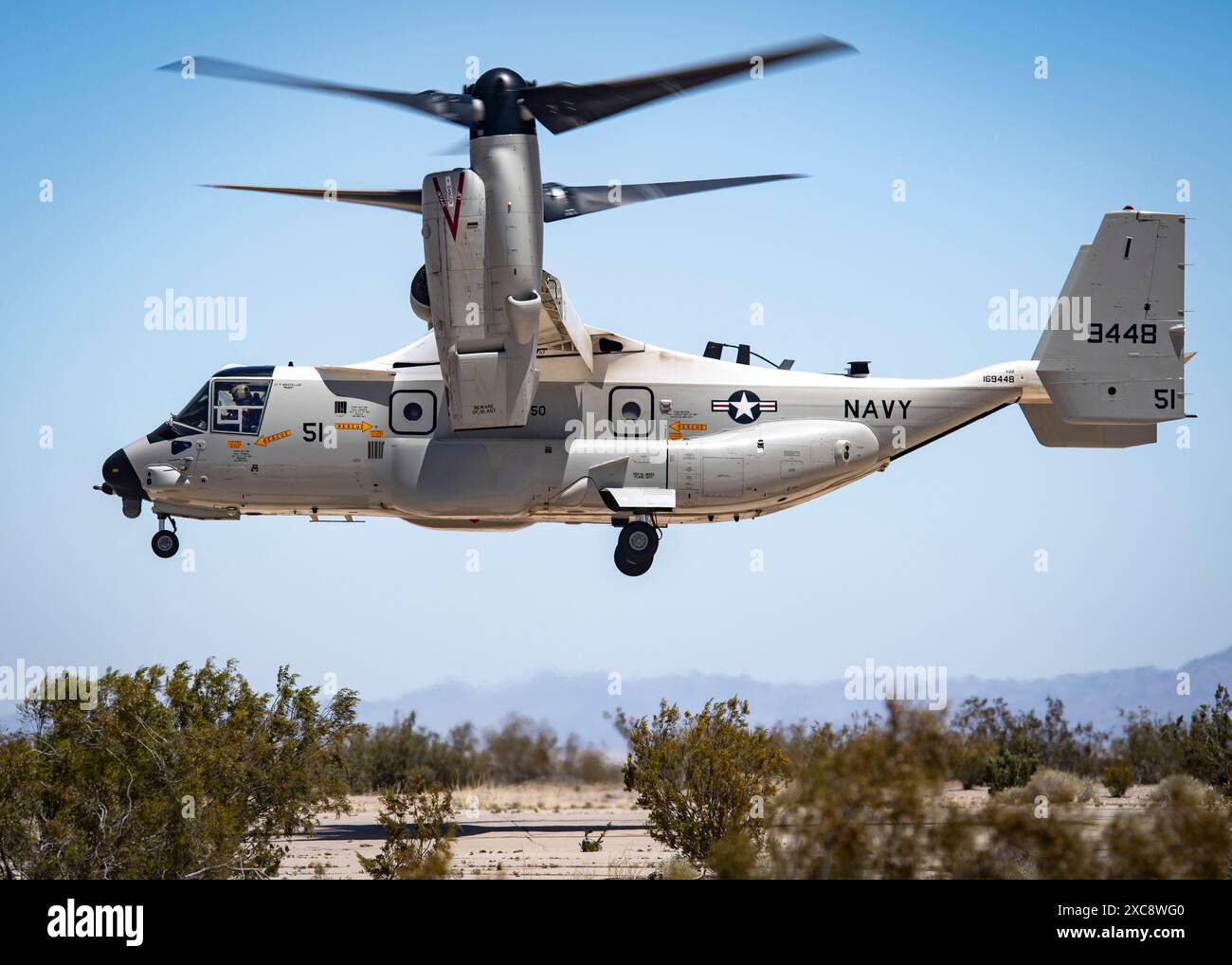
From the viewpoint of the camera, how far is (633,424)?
Answer: 2241 centimetres

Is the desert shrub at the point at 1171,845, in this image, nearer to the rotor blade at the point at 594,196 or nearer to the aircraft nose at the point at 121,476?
the rotor blade at the point at 594,196

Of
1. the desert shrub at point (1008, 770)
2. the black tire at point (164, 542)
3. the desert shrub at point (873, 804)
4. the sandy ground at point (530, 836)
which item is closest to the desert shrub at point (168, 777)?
the sandy ground at point (530, 836)

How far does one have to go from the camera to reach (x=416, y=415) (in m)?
22.3

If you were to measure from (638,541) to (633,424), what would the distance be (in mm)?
1876

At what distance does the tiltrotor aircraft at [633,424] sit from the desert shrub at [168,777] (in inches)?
137

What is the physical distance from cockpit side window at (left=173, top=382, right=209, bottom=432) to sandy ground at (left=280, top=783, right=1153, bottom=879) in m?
7.10

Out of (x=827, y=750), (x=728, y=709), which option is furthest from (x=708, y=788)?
(x=827, y=750)

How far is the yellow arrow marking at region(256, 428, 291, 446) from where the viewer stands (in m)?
22.5

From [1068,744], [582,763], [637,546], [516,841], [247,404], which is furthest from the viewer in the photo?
[582,763]

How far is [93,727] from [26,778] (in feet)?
4.54

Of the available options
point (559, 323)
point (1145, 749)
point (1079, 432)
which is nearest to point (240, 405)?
point (559, 323)

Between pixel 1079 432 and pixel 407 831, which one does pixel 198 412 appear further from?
pixel 1079 432

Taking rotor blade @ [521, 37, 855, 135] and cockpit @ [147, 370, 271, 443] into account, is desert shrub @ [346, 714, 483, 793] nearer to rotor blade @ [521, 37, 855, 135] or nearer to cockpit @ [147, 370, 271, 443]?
cockpit @ [147, 370, 271, 443]
